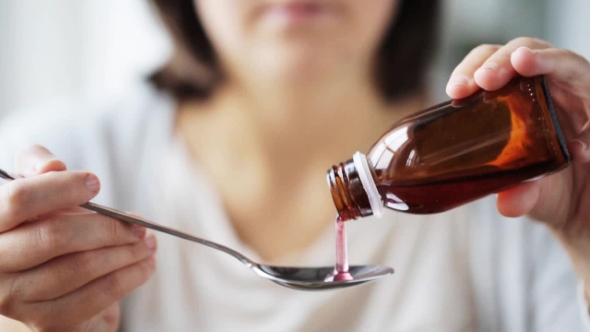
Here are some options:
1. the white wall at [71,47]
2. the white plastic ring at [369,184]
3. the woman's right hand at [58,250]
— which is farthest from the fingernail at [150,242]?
the white wall at [71,47]

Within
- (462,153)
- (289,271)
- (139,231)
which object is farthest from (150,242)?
(462,153)

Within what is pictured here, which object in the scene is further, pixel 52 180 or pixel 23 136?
pixel 23 136

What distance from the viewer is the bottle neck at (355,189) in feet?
1.42

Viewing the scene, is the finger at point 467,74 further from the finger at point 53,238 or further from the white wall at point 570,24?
the white wall at point 570,24

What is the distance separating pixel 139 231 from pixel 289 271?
0.47 ft

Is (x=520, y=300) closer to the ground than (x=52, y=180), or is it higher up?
closer to the ground

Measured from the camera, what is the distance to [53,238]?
45 centimetres

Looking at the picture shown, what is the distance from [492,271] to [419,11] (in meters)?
0.45

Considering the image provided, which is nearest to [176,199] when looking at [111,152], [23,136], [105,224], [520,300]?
[111,152]

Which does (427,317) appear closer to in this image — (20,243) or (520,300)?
(520,300)

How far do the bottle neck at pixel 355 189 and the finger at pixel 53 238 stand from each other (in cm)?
18

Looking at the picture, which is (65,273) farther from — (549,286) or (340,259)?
(549,286)

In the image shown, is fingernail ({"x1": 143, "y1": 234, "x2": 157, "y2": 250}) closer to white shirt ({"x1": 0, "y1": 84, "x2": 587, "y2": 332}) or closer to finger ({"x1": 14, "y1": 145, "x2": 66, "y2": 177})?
finger ({"x1": 14, "y1": 145, "x2": 66, "y2": 177})

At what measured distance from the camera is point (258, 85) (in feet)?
2.92
